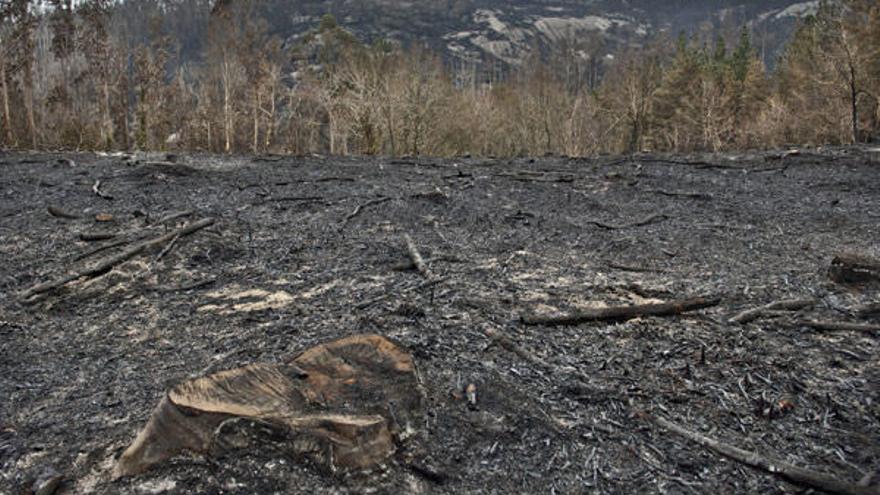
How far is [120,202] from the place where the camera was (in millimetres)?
8078

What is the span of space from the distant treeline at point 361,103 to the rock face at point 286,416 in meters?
17.9

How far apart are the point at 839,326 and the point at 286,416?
3.55 m

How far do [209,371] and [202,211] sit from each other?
4.65m

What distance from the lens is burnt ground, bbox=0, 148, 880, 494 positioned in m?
2.50

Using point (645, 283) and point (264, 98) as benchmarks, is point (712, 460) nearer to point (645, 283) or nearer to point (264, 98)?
point (645, 283)

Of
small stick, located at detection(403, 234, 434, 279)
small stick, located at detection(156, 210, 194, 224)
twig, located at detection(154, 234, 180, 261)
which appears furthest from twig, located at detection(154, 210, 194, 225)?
small stick, located at detection(403, 234, 434, 279)

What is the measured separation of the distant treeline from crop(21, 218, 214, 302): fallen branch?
14.2m

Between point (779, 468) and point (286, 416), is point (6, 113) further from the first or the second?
point (779, 468)

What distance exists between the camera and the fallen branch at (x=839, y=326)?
3809 millimetres

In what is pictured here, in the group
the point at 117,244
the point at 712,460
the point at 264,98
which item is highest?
the point at 264,98

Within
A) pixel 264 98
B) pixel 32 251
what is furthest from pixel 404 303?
pixel 264 98

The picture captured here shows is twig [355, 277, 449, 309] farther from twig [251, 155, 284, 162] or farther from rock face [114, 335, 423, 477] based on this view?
twig [251, 155, 284, 162]

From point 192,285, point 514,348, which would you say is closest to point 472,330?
point 514,348

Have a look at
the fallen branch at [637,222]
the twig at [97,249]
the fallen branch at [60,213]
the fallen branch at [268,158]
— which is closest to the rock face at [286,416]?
the twig at [97,249]
